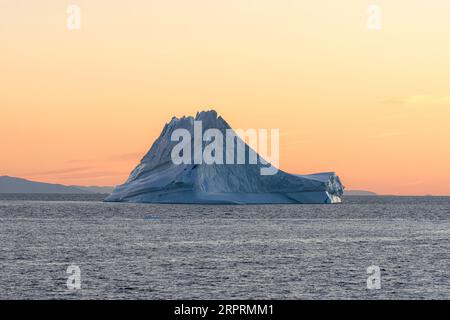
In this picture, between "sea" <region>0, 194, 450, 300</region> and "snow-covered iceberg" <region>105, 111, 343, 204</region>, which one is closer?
"sea" <region>0, 194, 450, 300</region>

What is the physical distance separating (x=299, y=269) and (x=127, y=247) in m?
→ 17.6

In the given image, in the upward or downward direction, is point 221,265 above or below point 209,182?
below

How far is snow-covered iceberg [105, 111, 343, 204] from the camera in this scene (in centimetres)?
12800

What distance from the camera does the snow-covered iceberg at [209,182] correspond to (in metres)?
128

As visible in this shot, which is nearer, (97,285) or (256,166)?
(97,285)

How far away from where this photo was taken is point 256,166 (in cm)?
13338

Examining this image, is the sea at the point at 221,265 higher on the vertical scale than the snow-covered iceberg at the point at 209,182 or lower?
lower

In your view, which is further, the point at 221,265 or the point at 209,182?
the point at 209,182

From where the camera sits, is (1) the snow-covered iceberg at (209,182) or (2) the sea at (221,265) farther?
(1) the snow-covered iceberg at (209,182)

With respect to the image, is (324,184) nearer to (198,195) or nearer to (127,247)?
(198,195)

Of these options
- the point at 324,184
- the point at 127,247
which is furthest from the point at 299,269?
the point at 324,184

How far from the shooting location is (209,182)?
5074 inches
